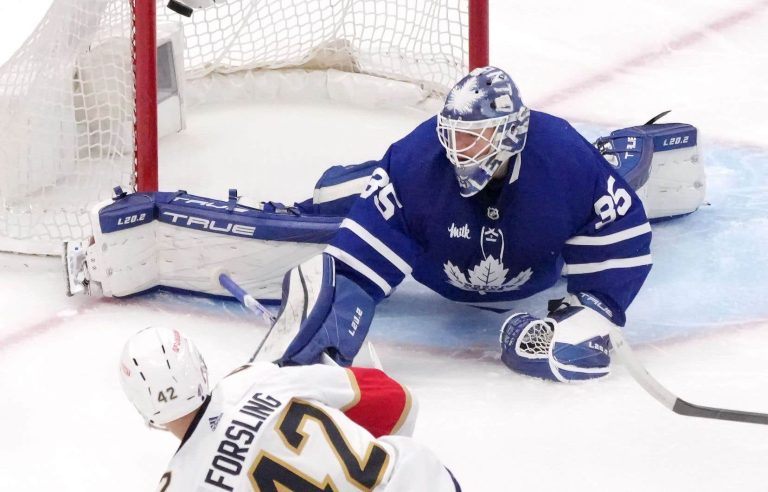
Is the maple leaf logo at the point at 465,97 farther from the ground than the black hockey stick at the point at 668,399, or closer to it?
farther from the ground

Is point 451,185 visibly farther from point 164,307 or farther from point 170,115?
point 170,115

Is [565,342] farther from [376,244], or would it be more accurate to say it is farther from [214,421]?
[214,421]

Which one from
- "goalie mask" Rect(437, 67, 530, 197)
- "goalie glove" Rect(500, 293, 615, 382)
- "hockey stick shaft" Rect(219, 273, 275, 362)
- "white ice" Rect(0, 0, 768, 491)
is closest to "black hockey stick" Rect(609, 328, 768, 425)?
"white ice" Rect(0, 0, 768, 491)

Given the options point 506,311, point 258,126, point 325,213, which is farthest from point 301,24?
point 506,311

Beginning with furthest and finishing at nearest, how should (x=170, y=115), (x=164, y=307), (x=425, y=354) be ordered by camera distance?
(x=170, y=115)
(x=164, y=307)
(x=425, y=354)

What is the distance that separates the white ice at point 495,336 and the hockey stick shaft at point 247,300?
68 millimetres

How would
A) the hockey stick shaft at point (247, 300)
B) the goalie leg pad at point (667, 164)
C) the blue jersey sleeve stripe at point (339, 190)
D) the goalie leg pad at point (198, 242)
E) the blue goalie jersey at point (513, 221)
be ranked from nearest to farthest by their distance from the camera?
1. the blue goalie jersey at point (513, 221)
2. the hockey stick shaft at point (247, 300)
3. the goalie leg pad at point (198, 242)
4. the blue jersey sleeve stripe at point (339, 190)
5. the goalie leg pad at point (667, 164)

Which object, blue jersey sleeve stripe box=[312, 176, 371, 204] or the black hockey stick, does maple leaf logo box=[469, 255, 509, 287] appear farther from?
blue jersey sleeve stripe box=[312, 176, 371, 204]

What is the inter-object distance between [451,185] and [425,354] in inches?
16.2

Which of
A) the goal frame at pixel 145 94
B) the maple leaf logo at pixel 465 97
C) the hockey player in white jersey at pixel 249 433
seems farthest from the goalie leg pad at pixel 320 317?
the hockey player in white jersey at pixel 249 433

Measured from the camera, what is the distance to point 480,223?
3.28 m

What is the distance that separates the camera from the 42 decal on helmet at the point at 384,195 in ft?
10.8

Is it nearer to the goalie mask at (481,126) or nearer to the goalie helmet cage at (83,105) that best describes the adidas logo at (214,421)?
the goalie mask at (481,126)

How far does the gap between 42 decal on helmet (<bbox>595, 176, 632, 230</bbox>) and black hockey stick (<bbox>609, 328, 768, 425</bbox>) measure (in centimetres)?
27
